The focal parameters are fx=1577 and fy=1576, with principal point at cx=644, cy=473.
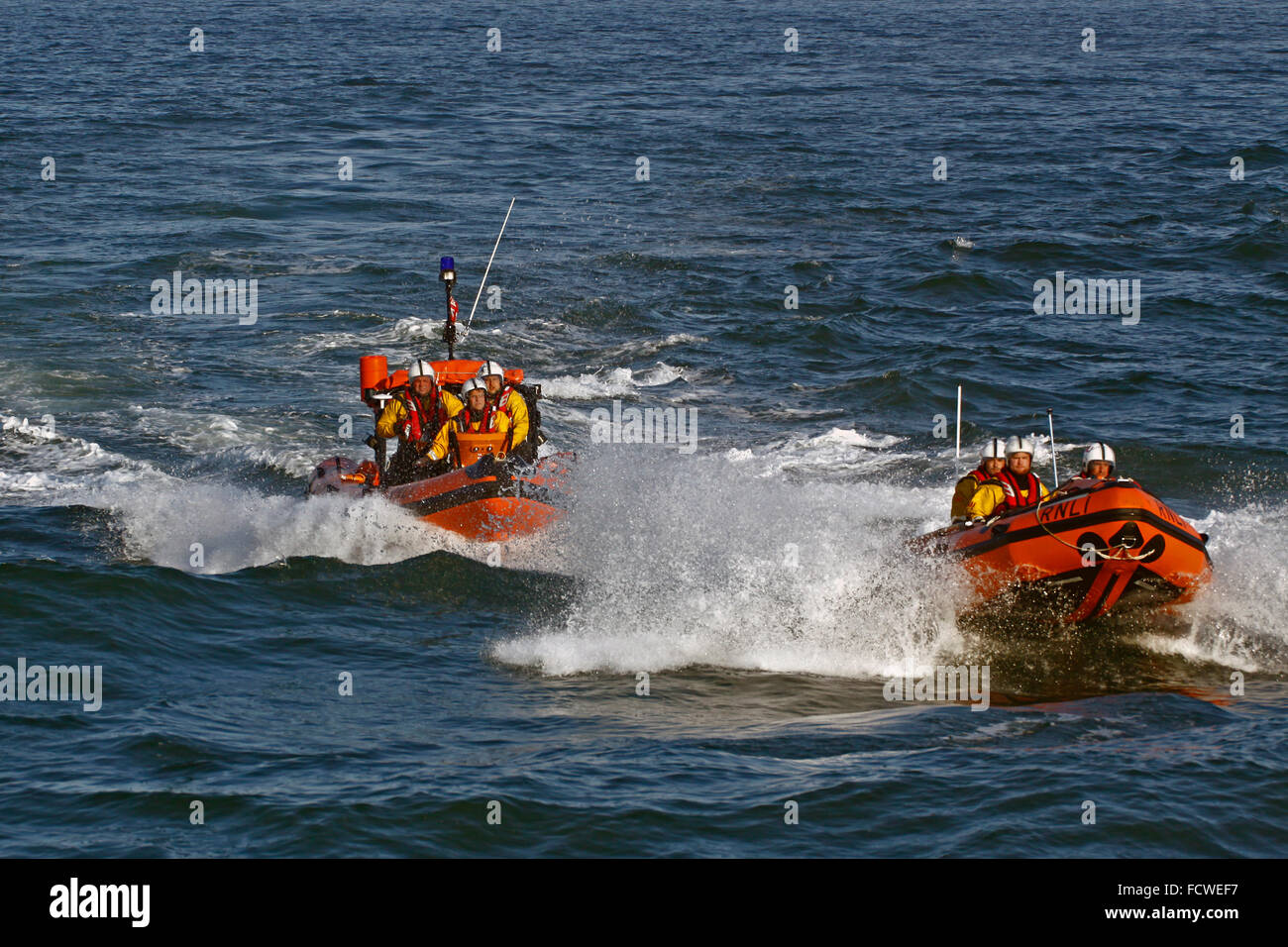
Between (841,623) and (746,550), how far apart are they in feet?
4.88

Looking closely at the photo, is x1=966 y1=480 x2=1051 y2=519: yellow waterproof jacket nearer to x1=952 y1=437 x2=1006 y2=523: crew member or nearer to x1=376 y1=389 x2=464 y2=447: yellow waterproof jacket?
x1=952 y1=437 x2=1006 y2=523: crew member

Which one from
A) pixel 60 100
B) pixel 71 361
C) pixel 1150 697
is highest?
pixel 60 100

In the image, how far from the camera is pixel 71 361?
21156mm

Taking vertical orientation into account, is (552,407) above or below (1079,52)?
below

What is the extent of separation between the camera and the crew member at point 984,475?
41.4ft

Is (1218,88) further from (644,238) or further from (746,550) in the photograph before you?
(746,550)

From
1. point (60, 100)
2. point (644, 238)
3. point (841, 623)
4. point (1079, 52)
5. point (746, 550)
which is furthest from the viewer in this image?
point (1079, 52)

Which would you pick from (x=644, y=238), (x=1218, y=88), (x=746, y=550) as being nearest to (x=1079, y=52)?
(x=1218, y=88)

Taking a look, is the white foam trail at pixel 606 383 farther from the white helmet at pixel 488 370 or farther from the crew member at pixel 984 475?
the crew member at pixel 984 475

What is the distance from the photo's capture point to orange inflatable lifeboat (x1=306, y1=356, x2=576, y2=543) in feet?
46.0

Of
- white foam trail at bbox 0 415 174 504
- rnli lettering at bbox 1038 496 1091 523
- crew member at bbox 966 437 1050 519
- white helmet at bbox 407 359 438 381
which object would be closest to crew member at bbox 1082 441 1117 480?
crew member at bbox 966 437 1050 519

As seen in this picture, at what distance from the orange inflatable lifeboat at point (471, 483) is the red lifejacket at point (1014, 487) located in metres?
4.07

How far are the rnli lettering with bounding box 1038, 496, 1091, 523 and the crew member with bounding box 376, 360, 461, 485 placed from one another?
573 centimetres

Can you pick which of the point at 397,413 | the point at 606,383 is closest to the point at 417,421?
the point at 397,413
